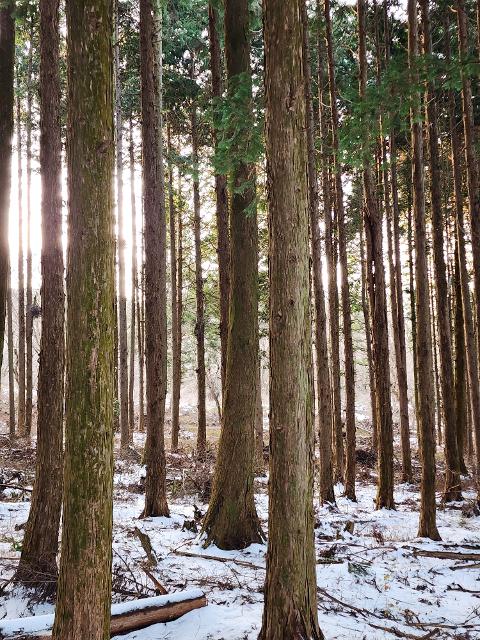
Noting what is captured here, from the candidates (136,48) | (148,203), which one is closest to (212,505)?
(148,203)

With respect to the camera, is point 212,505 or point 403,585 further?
point 212,505

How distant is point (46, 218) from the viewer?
17.5 feet

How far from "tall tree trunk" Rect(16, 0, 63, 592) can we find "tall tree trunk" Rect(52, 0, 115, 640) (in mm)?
2214

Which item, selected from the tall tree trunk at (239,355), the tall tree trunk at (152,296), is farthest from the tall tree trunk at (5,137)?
the tall tree trunk at (239,355)

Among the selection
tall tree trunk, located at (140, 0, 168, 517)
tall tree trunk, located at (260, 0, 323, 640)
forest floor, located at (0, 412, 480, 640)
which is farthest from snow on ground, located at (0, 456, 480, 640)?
tall tree trunk, located at (260, 0, 323, 640)

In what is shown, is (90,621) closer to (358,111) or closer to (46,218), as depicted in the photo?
(46,218)

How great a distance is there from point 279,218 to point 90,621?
307 cm

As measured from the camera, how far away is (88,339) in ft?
9.67

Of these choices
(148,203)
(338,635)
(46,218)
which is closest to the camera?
(338,635)

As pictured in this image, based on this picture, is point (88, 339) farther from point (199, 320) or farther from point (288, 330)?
point (199, 320)

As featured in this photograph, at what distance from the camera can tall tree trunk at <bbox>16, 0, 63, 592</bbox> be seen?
196 inches

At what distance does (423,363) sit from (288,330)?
4.71 m

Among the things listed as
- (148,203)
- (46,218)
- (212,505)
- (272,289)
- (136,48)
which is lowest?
(212,505)

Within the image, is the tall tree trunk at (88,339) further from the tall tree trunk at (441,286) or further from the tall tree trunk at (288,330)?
the tall tree trunk at (441,286)
